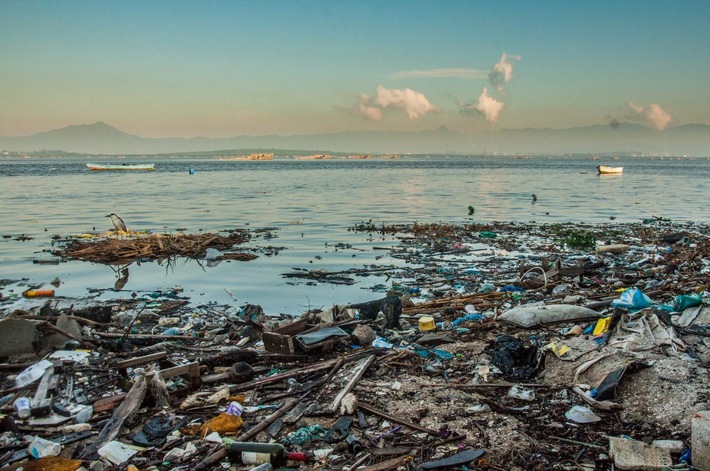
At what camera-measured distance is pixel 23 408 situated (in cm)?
472

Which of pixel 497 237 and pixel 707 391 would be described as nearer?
pixel 707 391

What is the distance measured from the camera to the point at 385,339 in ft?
22.6

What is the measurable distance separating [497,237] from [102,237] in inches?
472

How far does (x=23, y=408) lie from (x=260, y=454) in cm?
240

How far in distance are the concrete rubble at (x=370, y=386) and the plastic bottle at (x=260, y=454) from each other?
0.5 inches

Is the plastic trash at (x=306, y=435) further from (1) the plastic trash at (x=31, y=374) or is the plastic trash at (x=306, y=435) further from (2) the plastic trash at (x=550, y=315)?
(2) the plastic trash at (x=550, y=315)

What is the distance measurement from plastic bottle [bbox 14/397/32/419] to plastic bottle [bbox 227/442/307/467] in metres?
2.06

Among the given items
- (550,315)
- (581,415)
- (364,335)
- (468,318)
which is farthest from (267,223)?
(581,415)

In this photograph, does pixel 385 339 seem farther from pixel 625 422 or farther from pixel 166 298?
pixel 166 298

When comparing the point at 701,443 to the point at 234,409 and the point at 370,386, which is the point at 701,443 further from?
the point at 234,409

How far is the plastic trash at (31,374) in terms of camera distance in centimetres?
530

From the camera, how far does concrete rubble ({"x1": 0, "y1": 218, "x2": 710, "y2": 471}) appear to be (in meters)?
4.09

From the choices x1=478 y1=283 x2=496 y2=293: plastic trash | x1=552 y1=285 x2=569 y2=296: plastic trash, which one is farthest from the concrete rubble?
x1=478 y1=283 x2=496 y2=293: plastic trash

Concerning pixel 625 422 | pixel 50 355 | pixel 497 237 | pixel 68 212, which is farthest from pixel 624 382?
pixel 68 212
